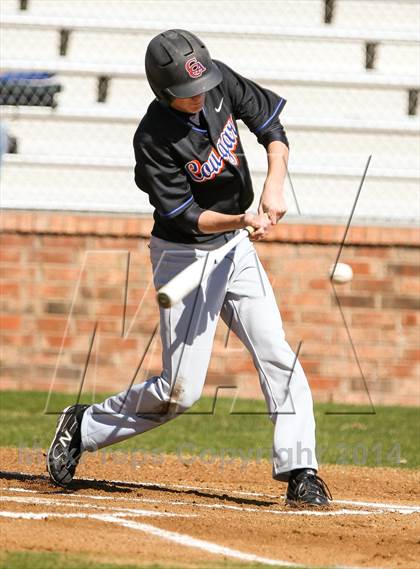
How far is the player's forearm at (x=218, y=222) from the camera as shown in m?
5.33

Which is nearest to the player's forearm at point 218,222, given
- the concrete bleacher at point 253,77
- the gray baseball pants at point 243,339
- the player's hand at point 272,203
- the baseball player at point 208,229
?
the baseball player at point 208,229

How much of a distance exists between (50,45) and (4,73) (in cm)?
82

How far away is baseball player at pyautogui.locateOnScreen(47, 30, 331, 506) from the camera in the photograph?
17.9ft

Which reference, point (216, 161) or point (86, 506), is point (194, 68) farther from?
point (86, 506)

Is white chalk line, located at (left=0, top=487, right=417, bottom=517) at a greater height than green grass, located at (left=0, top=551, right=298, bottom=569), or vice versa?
green grass, located at (left=0, top=551, right=298, bottom=569)

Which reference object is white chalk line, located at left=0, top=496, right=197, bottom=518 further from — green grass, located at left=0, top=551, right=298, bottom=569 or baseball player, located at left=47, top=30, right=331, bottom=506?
green grass, located at left=0, top=551, right=298, bottom=569

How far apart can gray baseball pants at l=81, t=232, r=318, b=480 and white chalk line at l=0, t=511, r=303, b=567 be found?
84cm

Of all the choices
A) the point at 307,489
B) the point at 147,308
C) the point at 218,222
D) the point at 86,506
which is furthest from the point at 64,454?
the point at 147,308

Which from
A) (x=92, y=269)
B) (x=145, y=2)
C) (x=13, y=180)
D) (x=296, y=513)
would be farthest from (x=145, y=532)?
(x=145, y=2)

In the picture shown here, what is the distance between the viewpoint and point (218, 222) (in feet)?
17.6

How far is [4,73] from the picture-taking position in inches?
449

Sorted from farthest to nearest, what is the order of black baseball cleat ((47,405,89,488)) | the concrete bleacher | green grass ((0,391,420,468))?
the concrete bleacher → green grass ((0,391,420,468)) → black baseball cleat ((47,405,89,488))

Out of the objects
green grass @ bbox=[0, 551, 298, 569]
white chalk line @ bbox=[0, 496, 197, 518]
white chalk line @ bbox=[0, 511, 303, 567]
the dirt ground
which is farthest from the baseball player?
green grass @ bbox=[0, 551, 298, 569]

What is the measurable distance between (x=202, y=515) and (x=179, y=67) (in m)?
2.07
